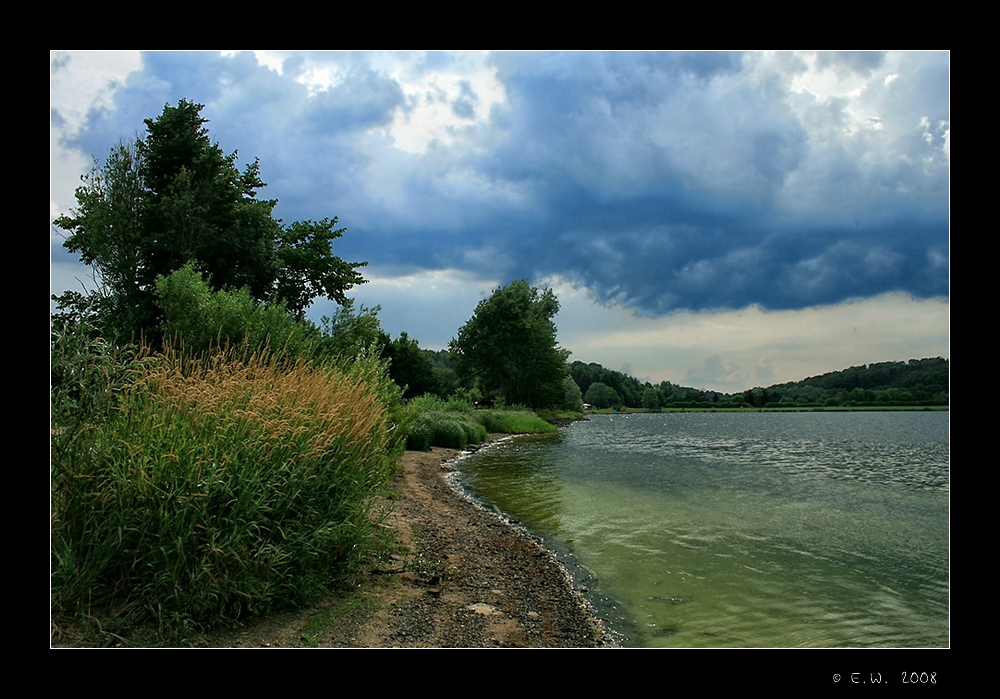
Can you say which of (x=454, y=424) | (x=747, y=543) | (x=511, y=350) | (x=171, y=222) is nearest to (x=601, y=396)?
(x=511, y=350)

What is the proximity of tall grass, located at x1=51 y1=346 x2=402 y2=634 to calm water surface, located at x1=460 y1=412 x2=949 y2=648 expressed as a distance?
3191mm

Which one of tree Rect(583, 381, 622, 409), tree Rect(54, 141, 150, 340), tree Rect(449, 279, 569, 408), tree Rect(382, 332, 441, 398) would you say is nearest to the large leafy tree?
tree Rect(54, 141, 150, 340)

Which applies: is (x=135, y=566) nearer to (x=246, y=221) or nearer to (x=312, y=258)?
(x=246, y=221)

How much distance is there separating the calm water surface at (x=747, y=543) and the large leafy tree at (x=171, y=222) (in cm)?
1315

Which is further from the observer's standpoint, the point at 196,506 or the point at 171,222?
the point at 171,222

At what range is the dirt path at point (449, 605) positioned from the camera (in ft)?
15.4

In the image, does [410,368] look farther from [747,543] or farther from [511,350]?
[747,543]

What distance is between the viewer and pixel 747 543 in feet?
31.2

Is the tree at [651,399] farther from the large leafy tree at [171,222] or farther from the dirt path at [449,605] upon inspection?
the dirt path at [449,605]

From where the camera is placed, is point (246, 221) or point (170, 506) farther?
point (246, 221)

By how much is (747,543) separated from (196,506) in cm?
829
